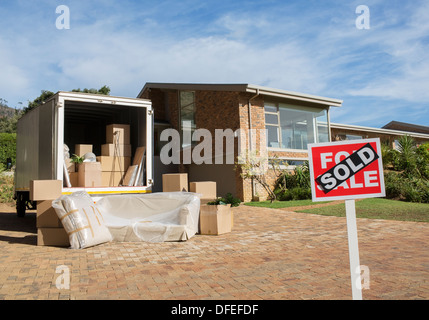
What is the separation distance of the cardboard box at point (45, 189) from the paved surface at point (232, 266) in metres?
1.00

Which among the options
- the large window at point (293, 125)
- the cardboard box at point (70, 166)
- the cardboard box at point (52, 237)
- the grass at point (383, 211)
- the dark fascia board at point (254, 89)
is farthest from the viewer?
the large window at point (293, 125)

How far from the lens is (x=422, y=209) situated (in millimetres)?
11250

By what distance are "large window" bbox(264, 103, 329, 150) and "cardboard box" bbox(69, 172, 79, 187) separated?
920cm

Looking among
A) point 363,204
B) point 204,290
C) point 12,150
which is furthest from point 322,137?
point 12,150

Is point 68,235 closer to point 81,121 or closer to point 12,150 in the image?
point 81,121

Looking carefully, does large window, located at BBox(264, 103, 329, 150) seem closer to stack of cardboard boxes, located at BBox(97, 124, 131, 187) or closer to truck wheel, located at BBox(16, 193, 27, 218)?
stack of cardboard boxes, located at BBox(97, 124, 131, 187)

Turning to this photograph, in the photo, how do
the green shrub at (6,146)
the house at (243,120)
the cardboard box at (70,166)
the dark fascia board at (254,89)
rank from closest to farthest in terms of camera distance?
the cardboard box at (70,166)
the dark fascia board at (254,89)
the house at (243,120)
the green shrub at (6,146)

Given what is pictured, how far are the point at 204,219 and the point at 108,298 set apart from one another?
421cm

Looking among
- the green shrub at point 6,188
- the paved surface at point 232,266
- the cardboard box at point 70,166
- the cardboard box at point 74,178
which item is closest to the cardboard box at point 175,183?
the paved surface at point 232,266

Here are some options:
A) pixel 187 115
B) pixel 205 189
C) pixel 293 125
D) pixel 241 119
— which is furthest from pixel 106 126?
pixel 293 125

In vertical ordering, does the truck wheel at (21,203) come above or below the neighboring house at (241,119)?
below

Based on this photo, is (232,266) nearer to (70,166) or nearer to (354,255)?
(354,255)

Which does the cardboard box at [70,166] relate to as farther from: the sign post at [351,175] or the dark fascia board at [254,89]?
the dark fascia board at [254,89]

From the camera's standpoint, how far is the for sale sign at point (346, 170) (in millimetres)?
2678
